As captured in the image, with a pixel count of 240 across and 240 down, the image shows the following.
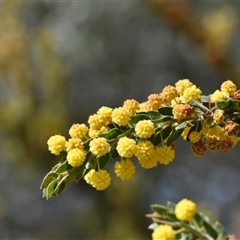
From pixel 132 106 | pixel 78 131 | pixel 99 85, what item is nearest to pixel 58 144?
pixel 78 131

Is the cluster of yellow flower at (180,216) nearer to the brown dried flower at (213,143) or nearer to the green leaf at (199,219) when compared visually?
the green leaf at (199,219)

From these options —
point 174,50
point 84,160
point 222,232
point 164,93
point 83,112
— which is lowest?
point 222,232

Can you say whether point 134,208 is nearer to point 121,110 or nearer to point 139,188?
point 139,188

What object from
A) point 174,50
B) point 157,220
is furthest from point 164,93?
point 174,50

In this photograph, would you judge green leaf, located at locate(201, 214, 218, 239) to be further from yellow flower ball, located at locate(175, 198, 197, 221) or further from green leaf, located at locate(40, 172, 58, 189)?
green leaf, located at locate(40, 172, 58, 189)

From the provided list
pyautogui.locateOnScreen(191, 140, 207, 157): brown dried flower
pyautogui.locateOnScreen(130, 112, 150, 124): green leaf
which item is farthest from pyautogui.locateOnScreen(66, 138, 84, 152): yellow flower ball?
pyautogui.locateOnScreen(191, 140, 207, 157): brown dried flower
